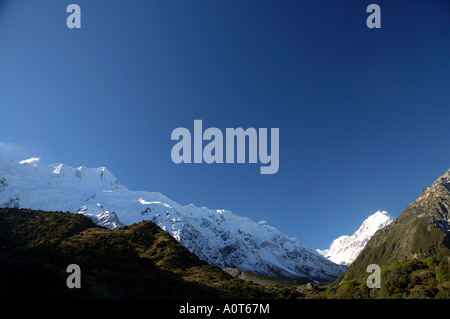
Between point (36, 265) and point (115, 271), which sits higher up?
point (36, 265)

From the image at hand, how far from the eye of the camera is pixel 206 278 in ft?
199

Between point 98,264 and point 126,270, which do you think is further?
point 98,264

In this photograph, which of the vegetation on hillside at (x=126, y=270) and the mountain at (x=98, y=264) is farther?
the vegetation on hillside at (x=126, y=270)

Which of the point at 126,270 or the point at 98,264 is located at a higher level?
the point at 98,264

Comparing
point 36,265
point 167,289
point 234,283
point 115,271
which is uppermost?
point 36,265

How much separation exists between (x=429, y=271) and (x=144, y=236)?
231ft

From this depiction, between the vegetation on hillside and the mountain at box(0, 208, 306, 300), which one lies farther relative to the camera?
the vegetation on hillside
